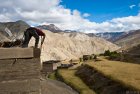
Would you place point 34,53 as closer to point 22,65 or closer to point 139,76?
point 22,65

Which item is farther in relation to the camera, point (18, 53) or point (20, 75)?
point (20, 75)

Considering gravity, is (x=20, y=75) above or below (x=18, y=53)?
below

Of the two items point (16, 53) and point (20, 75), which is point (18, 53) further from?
point (20, 75)

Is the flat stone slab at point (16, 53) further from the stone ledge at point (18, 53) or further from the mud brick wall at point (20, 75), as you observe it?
the mud brick wall at point (20, 75)

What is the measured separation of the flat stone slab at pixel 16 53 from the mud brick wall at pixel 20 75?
0.15 meters

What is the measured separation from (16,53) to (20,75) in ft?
3.98

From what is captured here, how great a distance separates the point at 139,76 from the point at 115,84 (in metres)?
3.35

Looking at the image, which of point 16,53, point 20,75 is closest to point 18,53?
point 16,53

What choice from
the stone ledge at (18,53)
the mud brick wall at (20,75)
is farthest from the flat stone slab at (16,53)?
the mud brick wall at (20,75)

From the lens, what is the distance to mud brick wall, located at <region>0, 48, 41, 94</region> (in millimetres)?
16969

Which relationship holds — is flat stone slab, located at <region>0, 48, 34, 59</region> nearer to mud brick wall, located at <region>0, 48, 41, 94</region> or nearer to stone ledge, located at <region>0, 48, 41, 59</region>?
stone ledge, located at <region>0, 48, 41, 59</region>

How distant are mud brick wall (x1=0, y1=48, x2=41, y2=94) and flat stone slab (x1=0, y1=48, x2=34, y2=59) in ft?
0.48

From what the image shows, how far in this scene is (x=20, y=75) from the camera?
17250mm

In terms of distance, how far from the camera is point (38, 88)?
1770cm
